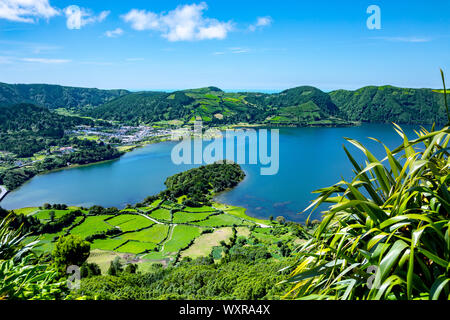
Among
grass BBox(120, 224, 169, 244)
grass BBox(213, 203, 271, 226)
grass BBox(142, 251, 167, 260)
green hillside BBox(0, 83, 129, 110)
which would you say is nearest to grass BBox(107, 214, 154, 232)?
grass BBox(120, 224, 169, 244)

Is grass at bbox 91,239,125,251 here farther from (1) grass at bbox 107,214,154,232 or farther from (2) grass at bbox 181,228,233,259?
(2) grass at bbox 181,228,233,259

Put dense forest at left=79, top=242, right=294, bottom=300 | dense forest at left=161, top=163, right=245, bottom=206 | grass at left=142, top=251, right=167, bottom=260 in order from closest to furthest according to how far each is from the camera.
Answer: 1. dense forest at left=79, top=242, right=294, bottom=300
2. grass at left=142, top=251, right=167, bottom=260
3. dense forest at left=161, top=163, right=245, bottom=206

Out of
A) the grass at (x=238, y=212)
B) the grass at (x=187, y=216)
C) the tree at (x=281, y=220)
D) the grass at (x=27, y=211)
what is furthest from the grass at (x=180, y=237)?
the grass at (x=27, y=211)

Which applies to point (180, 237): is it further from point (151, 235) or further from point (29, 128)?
point (29, 128)

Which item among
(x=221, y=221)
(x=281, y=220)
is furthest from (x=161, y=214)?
(x=281, y=220)

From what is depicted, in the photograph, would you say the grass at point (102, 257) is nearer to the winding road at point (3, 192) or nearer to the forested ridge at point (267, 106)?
the winding road at point (3, 192)

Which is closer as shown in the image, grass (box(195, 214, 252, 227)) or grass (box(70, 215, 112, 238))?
→ grass (box(70, 215, 112, 238))

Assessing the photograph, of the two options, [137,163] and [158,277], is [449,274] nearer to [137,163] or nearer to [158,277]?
[158,277]
